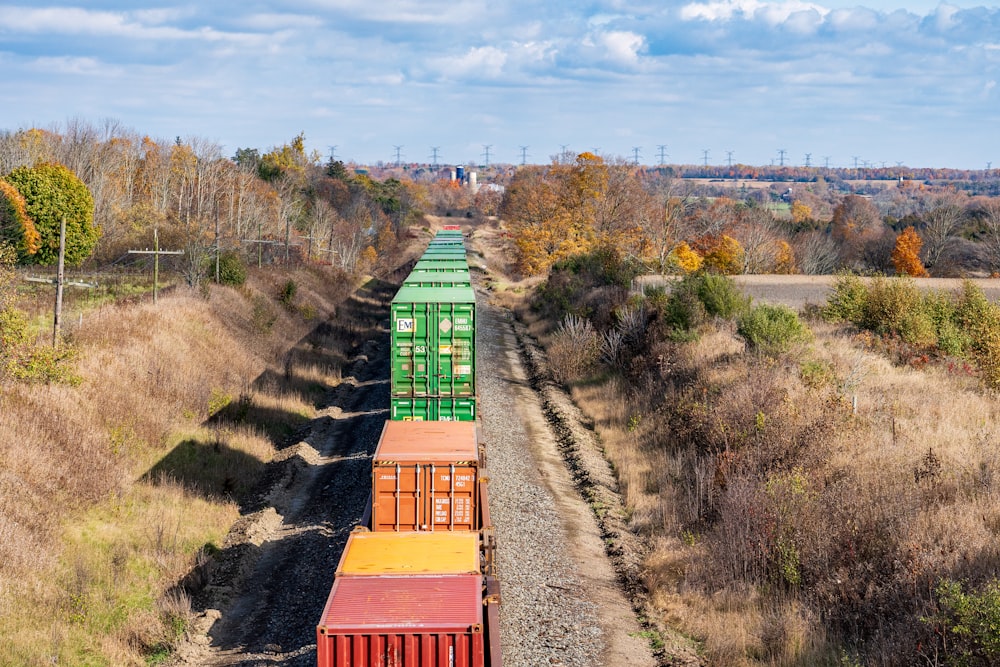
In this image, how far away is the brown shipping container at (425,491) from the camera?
14.8 m

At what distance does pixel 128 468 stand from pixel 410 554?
1117cm

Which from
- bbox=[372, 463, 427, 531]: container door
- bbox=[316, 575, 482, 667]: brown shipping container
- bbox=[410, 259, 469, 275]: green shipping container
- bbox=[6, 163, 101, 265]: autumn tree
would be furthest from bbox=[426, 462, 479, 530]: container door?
bbox=[6, 163, 101, 265]: autumn tree

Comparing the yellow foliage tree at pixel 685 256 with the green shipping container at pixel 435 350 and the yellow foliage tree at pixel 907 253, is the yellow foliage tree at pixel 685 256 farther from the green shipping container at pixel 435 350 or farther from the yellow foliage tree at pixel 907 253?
the green shipping container at pixel 435 350

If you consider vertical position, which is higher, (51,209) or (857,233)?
(51,209)

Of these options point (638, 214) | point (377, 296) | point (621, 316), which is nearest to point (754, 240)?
point (638, 214)

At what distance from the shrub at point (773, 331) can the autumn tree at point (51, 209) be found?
40.7 metres

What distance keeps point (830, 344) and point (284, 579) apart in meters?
18.8

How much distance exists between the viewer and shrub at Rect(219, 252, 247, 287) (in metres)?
44.5

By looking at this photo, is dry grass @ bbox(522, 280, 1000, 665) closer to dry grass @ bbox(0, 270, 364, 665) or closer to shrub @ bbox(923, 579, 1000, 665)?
shrub @ bbox(923, 579, 1000, 665)

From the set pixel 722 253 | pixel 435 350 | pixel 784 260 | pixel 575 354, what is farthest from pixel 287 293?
pixel 784 260

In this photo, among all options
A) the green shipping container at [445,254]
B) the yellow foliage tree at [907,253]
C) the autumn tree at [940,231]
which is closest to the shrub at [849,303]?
the green shipping container at [445,254]

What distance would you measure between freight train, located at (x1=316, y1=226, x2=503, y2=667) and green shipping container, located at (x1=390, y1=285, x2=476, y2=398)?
0.08 feet

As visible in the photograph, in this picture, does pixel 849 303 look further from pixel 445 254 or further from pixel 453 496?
pixel 453 496

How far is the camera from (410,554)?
39.5 ft
